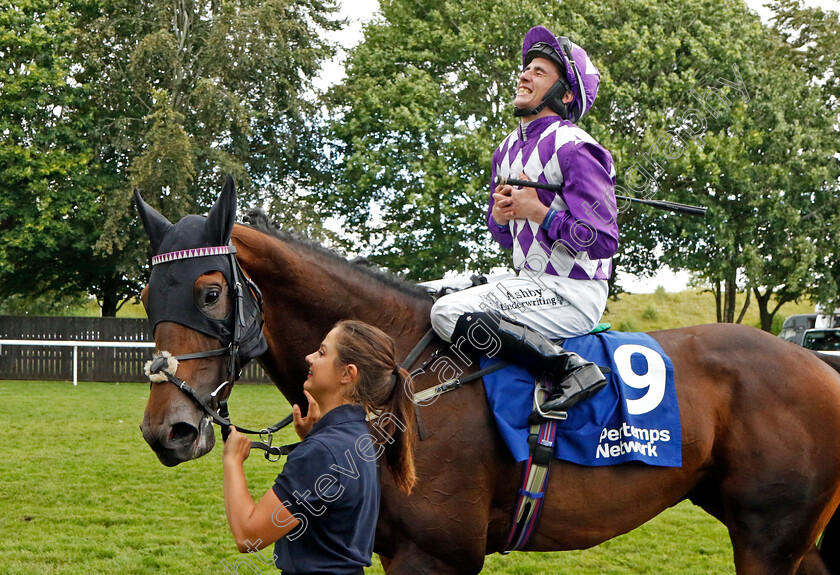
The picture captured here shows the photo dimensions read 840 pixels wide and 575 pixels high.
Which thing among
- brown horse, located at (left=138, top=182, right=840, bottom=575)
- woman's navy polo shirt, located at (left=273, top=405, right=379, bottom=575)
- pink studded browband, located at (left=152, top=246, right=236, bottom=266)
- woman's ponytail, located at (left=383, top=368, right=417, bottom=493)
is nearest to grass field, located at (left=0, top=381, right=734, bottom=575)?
brown horse, located at (left=138, top=182, right=840, bottom=575)

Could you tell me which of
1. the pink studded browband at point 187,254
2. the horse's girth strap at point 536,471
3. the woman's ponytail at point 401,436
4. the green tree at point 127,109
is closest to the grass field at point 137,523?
the horse's girth strap at point 536,471

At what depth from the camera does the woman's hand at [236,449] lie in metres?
2.07

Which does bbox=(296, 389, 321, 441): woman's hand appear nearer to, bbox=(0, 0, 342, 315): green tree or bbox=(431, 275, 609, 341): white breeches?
bbox=(431, 275, 609, 341): white breeches

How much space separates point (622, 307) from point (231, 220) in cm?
3401

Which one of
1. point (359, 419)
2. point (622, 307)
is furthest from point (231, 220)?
point (622, 307)

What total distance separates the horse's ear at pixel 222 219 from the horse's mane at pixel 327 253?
29cm

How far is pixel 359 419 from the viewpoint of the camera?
216 cm

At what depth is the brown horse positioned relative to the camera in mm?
2789

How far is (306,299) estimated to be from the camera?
10.1ft

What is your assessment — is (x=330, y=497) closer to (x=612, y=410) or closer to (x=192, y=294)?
(x=192, y=294)

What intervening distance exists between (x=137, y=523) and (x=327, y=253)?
4396 millimetres

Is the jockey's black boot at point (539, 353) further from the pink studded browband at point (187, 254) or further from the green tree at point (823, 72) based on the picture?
the green tree at point (823, 72)

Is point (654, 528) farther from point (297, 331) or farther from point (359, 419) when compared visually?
point (359, 419)

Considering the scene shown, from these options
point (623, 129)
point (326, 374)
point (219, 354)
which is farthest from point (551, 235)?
point (623, 129)
